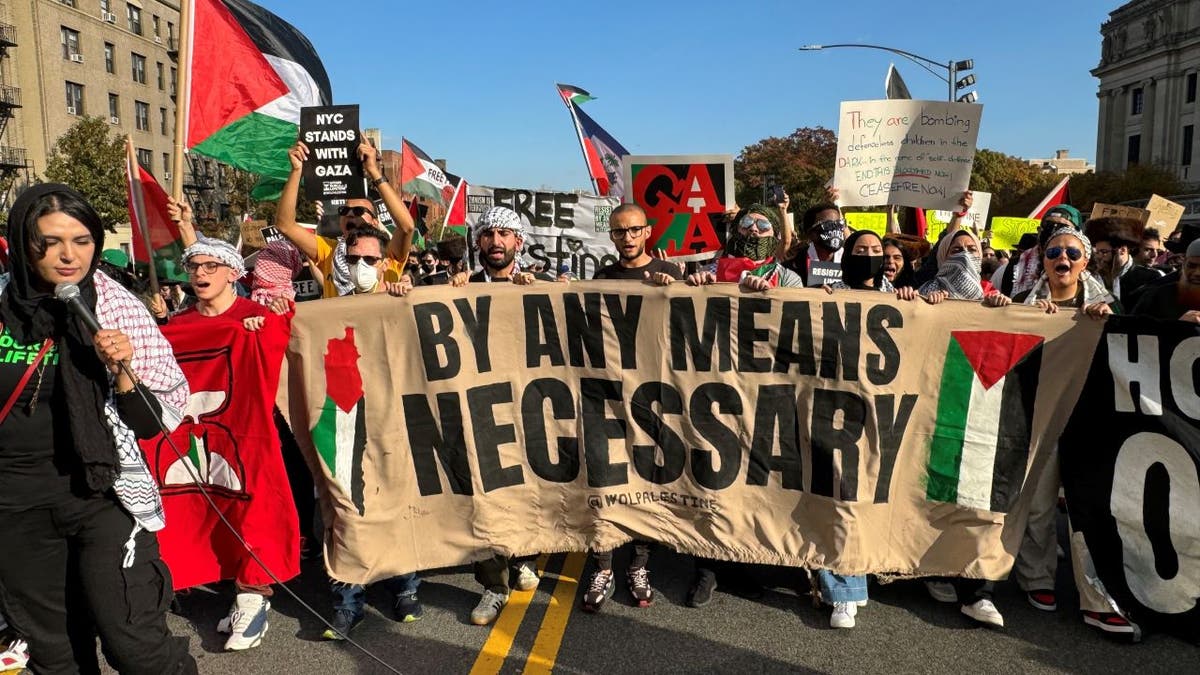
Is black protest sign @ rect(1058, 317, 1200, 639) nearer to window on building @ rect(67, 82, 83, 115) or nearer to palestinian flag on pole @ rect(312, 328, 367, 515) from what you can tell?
palestinian flag on pole @ rect(312, 328, 367, 515)

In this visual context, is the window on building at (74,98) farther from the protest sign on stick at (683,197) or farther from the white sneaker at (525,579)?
the white sneaker at (525,579)

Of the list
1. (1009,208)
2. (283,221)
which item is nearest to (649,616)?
(283,221)

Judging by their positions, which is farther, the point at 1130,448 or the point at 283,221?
the point at 283,221

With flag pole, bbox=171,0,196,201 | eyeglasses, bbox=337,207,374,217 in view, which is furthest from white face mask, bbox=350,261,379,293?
flag pole, bbox=171,0,196,201

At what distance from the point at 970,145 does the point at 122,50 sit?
50201 millimetres

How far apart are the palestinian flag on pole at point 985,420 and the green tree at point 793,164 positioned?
37.8 meters

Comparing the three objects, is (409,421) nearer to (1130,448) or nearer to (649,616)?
(649,616)

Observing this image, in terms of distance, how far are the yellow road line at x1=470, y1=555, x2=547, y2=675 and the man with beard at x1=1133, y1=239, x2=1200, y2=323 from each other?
11.0 feet

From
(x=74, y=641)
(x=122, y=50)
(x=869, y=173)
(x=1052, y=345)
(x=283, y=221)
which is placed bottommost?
(x=74, y=641)

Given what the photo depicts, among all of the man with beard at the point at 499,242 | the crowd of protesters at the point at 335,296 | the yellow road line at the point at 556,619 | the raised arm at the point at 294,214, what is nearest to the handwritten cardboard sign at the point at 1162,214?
the crowd of protesters at the point at 335,296

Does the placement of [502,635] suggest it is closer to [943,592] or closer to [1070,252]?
[943,592]

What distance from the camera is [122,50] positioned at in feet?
147

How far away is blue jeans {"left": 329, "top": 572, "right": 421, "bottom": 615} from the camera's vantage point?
12.6 ft

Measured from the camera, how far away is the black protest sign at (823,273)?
514 centimetres
